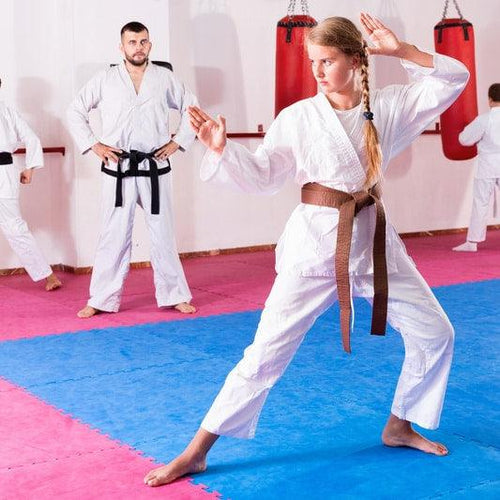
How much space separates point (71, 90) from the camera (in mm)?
6707

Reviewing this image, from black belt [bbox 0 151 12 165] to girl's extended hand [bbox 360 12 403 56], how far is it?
396 centimetres

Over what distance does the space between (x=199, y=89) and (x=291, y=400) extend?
4.48 meters

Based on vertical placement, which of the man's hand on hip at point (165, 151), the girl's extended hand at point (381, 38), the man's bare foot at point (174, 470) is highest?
the girl's extended hand at point (381, 38)

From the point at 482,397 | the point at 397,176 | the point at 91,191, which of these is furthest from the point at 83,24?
the point at 482,397

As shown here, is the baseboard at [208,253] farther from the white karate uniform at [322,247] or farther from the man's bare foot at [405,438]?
the white karate uniform at [322,247]

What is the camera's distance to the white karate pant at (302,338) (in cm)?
269

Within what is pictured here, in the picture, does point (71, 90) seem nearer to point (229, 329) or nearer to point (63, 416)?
point (229, 329)

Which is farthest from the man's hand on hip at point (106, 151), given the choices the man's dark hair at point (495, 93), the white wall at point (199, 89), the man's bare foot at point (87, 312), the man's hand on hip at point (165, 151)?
the man's dark hair at point (495, 93)

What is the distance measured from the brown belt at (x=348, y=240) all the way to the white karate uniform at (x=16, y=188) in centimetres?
373

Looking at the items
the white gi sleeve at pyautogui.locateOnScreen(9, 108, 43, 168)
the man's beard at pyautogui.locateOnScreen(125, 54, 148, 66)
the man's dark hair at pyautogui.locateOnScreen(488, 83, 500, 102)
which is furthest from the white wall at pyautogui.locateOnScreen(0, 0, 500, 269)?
the man's beard at pyautogui.locateOnScreen(125, 54, 148, 66)

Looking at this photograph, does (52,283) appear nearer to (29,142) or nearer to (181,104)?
(29,142)

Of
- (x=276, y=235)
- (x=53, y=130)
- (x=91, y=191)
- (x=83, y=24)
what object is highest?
(x=83, y=24)

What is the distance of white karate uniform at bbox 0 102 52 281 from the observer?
615cm

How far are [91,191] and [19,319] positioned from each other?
5.95ft
